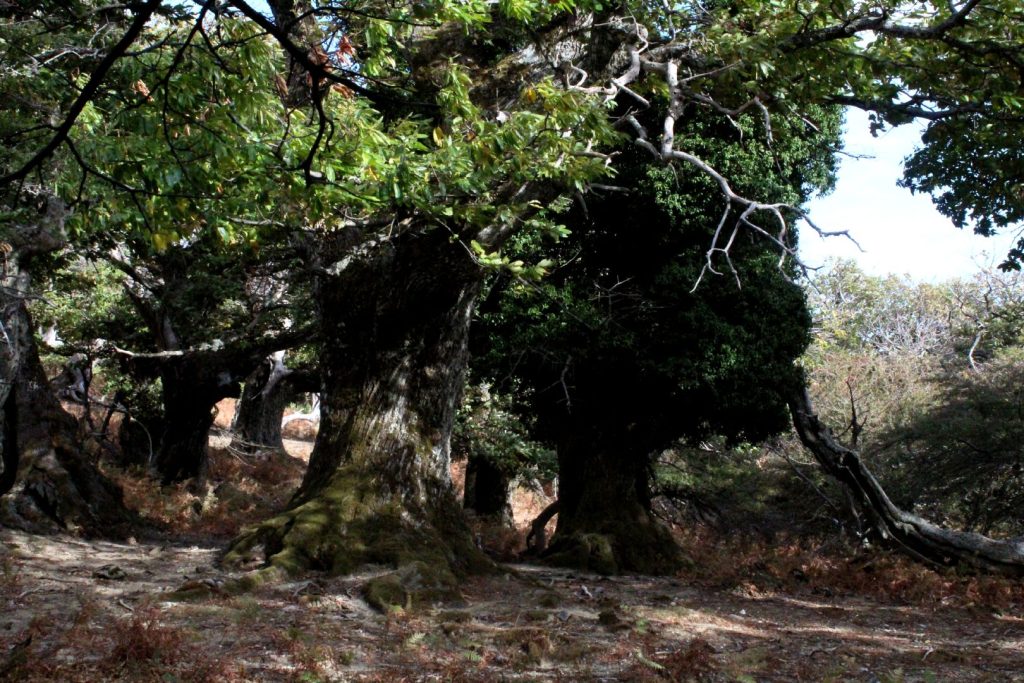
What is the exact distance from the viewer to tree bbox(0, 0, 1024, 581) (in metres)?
6.57

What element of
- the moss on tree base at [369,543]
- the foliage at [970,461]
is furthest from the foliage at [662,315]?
the foliage at [970,461]

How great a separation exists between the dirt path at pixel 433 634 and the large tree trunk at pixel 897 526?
2125 mm

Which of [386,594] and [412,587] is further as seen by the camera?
[412,587]

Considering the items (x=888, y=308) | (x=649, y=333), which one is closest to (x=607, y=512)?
(x=649, y=333)

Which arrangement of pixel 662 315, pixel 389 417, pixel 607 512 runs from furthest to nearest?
pixel 607 512 < pixel 662 315 < pixel 389 417

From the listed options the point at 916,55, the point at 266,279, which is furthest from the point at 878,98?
the point at 266,279

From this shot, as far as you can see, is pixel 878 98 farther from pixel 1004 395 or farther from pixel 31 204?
pixel 31 204

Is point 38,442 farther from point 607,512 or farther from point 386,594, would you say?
point 607,512

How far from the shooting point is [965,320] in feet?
115

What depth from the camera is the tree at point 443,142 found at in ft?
21.5

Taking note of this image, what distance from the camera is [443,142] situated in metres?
6.73

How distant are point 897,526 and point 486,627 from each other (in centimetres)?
768

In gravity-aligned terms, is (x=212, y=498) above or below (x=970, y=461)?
below

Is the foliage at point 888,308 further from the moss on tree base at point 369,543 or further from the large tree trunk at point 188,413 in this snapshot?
the moss on tree base at point 369,543
